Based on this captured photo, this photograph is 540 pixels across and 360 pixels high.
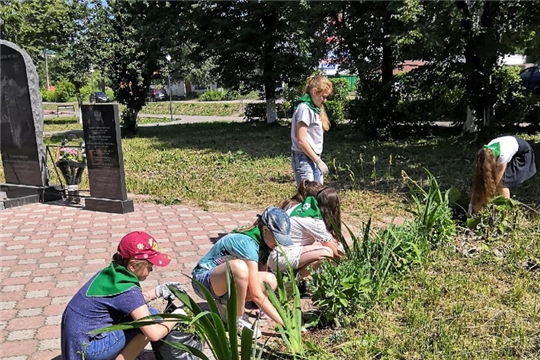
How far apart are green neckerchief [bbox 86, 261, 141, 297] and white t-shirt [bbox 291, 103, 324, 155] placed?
8.16 feet

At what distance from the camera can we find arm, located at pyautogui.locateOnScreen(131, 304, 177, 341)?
2.66m

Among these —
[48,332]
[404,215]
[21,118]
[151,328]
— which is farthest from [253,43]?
[151,328]

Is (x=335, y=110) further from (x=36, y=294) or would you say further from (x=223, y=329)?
(x=223, y=329)

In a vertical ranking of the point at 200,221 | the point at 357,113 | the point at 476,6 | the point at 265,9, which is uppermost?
the point at 265,9

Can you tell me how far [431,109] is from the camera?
47.4 ft

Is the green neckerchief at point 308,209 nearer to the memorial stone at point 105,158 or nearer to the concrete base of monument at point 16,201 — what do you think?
the memorial stone at point 105,158

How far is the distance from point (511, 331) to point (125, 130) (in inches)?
703

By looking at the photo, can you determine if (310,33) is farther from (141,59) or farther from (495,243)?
(495,243)

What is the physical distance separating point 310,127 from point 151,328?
2.63 metres

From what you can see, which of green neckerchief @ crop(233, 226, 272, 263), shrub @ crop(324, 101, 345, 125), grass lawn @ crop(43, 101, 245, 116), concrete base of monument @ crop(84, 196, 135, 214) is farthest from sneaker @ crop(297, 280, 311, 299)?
grass lawn @ crop(43, 101, 245, 116)

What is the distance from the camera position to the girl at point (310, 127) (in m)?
4.69

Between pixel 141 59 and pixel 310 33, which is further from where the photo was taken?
pixel 141 59

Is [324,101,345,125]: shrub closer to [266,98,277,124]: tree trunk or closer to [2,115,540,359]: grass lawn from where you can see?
[266,98,277,124]: tree trunk

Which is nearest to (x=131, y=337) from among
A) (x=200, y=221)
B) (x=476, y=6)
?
(x=200, y=221)
